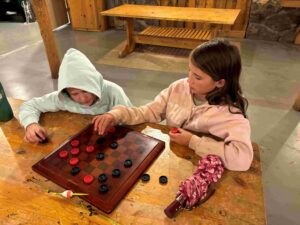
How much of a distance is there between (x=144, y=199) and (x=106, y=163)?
18 centimetres

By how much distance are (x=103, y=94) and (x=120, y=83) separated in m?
1.48

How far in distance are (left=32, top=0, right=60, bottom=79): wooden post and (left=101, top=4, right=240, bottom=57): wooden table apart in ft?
2.47

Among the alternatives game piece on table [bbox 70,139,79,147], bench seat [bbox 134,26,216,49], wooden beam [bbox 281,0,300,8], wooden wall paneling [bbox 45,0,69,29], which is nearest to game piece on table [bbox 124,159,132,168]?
game piece on table [bbox 70,139,79,147]

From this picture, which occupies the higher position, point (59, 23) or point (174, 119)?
point (174, 119)

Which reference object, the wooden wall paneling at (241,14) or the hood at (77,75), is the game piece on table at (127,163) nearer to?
the hood at (77,75)

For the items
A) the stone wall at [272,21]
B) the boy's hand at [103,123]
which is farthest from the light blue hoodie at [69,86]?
the stone wall at [272,21]

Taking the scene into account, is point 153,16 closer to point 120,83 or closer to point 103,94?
point 120,83

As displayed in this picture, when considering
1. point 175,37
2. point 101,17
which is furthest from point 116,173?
point 101,17

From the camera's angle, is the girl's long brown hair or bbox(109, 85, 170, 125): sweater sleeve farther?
bbox(109, 85, 170, 125): sweater sleeve

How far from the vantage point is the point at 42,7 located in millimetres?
2553

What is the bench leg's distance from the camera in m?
3.42

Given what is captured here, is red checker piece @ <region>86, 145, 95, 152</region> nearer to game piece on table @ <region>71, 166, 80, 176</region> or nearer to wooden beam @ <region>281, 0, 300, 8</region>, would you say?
game piece on table @ <region>71, 166, 80, 176</region>

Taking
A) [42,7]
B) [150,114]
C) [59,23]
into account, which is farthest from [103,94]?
[59,23]

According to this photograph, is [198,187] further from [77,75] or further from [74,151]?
[77,75]
